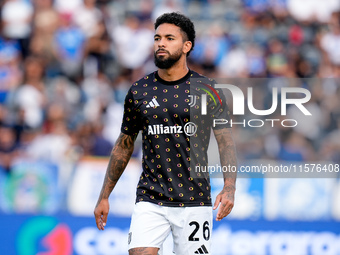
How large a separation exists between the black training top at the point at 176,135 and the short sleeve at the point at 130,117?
1 cm

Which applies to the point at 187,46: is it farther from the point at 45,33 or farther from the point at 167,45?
the point at 45,33

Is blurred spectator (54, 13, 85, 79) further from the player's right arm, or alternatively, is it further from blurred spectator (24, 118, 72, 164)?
the player's right arm

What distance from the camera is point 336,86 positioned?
1184 cm

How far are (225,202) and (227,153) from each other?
1.45 feet

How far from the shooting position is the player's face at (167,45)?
5043 mm

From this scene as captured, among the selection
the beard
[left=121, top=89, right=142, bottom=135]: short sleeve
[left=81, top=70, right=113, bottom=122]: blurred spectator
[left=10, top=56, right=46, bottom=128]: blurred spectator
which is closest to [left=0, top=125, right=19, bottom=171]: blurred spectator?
[left=10, top=56, right=46, bottom=128]: blurred spectator

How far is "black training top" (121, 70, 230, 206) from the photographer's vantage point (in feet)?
16.2

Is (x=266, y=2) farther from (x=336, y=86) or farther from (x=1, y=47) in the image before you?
(x=1, y=47)

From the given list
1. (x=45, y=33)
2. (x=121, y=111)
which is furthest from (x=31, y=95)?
(x=45, y=33)

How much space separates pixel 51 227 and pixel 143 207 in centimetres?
378

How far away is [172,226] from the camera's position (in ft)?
16.4

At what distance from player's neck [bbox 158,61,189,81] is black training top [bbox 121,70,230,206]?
0.13ft

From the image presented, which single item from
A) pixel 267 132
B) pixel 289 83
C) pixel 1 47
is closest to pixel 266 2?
pixel 289 83

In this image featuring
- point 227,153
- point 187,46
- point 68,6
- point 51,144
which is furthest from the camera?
point 68,6
